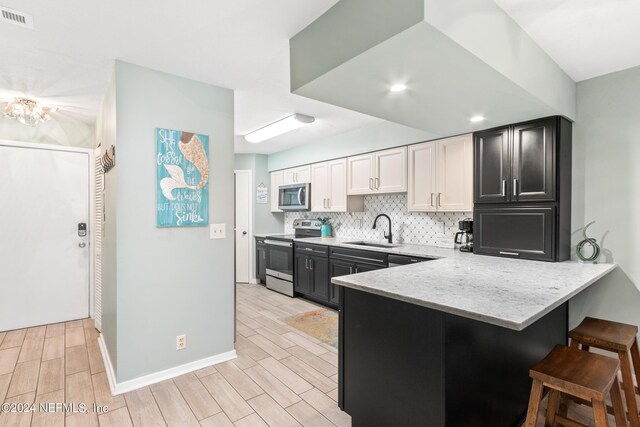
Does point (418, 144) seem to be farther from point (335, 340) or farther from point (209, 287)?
point (209, 287)

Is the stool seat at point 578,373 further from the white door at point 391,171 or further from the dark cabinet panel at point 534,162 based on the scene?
the white door at point 391,171

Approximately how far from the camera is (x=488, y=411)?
1.71 m

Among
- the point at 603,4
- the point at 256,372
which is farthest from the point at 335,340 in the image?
the point at 603,4

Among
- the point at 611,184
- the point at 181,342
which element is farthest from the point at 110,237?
the point at 611,184

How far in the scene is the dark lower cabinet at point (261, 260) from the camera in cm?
559

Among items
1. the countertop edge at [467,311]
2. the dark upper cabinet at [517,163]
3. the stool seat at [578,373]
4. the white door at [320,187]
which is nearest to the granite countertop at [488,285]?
the countertop edge at [467,311]

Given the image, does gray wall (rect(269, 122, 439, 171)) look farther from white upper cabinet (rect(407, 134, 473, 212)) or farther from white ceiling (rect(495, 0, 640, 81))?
white ceiling (rect(495, 0, 640, 81))

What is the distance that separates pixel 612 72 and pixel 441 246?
82.4 inches

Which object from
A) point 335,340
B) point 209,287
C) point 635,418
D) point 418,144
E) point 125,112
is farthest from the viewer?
point 418,144

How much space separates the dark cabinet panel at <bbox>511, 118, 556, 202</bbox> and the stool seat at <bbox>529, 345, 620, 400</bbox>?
134 centimetres

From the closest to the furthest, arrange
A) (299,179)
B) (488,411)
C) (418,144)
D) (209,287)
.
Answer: (488,411) < (209,287) < (418,144) < (299,179)

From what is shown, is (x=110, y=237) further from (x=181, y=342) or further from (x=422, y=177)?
(x=422, y=177)

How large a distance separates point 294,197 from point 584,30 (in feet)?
13.4

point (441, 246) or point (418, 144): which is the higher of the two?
point (418, 144)
